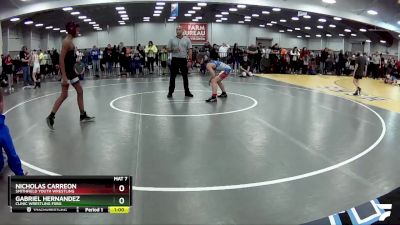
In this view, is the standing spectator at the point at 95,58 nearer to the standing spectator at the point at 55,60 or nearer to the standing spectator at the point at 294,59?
the standing spectator at the point at 55,60

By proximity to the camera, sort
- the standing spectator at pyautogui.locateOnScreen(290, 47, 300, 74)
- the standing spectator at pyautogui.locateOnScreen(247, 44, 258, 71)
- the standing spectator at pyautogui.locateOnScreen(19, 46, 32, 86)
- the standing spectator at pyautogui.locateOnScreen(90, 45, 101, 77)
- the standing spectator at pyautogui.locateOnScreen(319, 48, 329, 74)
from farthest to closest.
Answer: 1. the standing spectator at pyautogui.locateOnScreen(319, 48, 329, 74)
2. the standing spectator at pyautogui.locateOnScreen(290, 47, 300, 74)
3. the standing spectator at pyautogui.locateOnScreen(247, 44, 258, 71)
4. the standing spectator at pyautogui.locateOnScreen(90, 45, 101, 77)
5. the standing spectator at pyautogui.locateOnScreen(19, 46, 32, 86)

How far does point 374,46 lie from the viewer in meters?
39.7

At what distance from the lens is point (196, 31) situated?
40.4 meters

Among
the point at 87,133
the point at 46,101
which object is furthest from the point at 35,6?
the point at 87,133

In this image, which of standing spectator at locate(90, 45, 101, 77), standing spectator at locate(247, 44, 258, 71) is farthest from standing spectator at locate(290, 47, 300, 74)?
standing spectator at locate(90, 45, 101, 77)

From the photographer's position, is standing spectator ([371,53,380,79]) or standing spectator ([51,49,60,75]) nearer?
standing spectator ([51,49,60,75])

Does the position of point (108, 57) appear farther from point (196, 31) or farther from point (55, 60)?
point (196, 31)

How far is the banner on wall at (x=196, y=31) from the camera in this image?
4003 centimetres
